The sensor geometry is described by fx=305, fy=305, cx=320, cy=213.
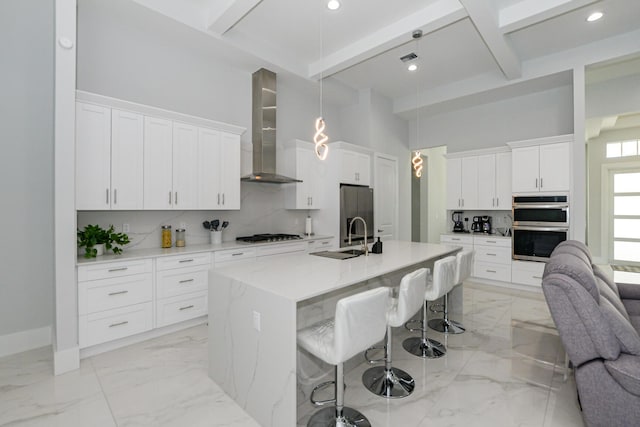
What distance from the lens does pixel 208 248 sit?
3.58 m

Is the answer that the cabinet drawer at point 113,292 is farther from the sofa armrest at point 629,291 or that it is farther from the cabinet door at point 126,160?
the sofa armrest at point 629,291

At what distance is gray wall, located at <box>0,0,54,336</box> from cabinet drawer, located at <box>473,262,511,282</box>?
598 centimetres

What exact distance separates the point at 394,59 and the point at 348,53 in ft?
2.66

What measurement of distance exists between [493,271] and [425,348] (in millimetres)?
3089

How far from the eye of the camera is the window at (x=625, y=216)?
6.95 metres

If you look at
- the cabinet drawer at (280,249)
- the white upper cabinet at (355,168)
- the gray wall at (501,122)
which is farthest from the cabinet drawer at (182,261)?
the gray wall at (501,122)

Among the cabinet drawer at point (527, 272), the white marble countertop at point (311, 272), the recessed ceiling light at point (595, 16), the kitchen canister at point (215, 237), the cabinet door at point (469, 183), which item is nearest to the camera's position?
the white marble countertop at point (311, 272)

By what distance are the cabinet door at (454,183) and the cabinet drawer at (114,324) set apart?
17.4ft

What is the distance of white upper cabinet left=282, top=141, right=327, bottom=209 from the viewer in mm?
4867

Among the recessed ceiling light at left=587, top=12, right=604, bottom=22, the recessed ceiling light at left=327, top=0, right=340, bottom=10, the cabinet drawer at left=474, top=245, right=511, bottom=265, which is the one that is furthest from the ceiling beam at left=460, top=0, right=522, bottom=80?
the cabinet drawer at left=474, top=245, right=511, bottom=265

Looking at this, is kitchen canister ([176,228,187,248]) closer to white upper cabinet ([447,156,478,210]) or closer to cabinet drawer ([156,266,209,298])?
cabinet drawer ([156,266,209,298])

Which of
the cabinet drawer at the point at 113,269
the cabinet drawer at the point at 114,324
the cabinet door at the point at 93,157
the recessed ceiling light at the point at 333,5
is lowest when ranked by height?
the cabinet drawer at the point at 114,324

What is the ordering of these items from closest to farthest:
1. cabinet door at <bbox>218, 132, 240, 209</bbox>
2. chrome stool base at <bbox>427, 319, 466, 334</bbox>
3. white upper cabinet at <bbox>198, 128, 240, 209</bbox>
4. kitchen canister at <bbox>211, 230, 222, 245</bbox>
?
chrome stool base at <bbox>427, 319, 466, 334</bbox>
white upper cabinet at <bbox>198, 128, 240, 209</bbox>
cabinet door at <bbox>218, 132, 240, 209</bbox>
kitchen canister at <bbox>211, 230, 222, 245</bbox>

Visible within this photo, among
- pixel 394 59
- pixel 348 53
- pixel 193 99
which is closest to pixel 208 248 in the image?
pixel 193 99
